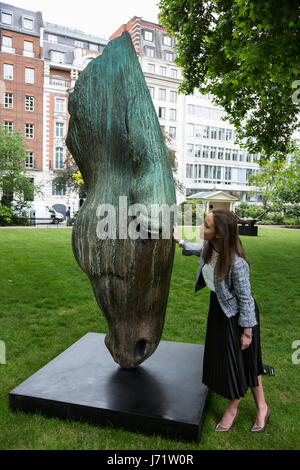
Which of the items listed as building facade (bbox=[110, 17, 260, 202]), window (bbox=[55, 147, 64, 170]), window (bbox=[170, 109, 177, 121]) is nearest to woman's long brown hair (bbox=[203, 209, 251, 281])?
window (bbox=[55, 147, 64, 170])

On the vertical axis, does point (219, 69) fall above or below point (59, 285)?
above

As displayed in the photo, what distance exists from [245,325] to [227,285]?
13.8 inches

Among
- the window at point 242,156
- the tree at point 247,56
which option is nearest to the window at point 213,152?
the window at point 242,156

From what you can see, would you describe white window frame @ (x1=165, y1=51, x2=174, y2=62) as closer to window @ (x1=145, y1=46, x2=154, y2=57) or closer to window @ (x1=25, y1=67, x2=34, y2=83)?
window @ (x1=145, y1=46, x2=154, y2=57)

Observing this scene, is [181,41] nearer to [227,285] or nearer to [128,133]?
[128,133]

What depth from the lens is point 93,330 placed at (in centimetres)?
583

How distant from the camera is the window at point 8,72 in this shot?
33469 millimetres

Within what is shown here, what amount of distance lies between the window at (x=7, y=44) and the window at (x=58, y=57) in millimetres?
3887

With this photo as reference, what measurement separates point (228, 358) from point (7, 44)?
127ft

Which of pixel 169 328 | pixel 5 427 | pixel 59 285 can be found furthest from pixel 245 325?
pixel 59 285

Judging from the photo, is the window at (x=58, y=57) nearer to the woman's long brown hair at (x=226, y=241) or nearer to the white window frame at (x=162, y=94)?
the white window frame at (x=162, y=94)

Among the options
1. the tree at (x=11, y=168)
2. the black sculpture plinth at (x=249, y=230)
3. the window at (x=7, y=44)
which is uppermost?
the window at (x=7, y=44)

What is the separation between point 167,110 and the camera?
140 ft

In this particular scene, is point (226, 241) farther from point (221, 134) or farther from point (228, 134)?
point (228, 134)
